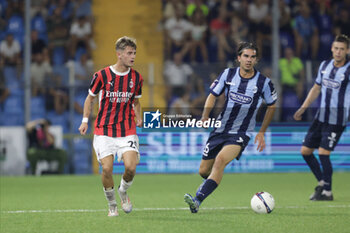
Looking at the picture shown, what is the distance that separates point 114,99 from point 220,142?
1.23m

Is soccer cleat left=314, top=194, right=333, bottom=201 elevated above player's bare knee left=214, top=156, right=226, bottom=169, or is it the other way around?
player's bare knee left=214, top=156, right=226, bottom=169

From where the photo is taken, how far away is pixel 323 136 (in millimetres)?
9273

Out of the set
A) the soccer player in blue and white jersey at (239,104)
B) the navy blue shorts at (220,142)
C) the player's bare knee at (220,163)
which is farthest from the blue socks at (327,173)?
the player's bare knee at (220,163)

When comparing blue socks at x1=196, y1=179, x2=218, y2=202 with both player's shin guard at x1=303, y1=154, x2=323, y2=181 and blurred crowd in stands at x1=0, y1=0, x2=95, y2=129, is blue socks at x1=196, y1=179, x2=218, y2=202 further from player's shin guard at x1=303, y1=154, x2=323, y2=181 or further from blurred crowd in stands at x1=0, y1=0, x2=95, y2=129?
blurred crowd in stands at x1=0, y1=0, x2=95, y2=129

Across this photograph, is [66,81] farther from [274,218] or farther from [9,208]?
[274,218]

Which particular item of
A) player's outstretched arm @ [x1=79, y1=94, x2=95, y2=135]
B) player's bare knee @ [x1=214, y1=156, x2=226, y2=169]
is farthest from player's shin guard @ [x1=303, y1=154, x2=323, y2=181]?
player's outstretched arm @ [x1=79, y1=94, x2=95, y2=135]

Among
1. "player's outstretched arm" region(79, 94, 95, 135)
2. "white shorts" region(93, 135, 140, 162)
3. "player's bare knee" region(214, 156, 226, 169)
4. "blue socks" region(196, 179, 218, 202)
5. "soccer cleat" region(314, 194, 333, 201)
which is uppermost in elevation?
"player's outstretched arm" region(79, 94, 95, 135)

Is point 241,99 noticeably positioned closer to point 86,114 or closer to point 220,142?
point 220,142

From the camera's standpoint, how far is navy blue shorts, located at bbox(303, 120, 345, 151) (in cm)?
920

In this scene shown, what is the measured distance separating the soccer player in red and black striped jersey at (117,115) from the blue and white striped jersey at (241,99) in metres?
0.98

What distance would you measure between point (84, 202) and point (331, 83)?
352 centimetres

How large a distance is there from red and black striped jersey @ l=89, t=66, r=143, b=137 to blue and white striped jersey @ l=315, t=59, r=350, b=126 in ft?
9.55

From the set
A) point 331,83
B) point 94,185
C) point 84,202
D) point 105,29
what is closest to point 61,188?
point 94,185

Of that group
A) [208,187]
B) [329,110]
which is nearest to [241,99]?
[208,187]
